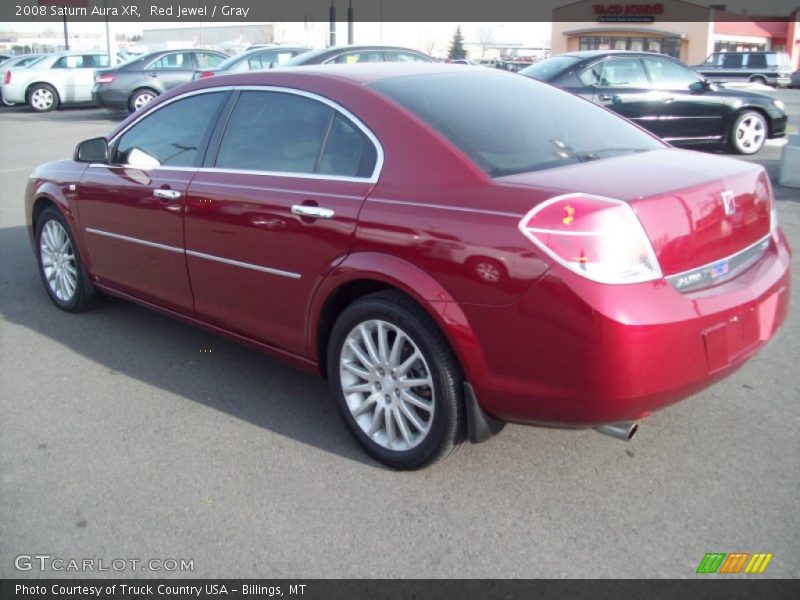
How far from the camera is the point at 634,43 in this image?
51.7 meters

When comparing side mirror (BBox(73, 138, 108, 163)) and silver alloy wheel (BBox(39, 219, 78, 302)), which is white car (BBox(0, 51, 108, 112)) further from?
side mirror (BBox(73, 138, 108, 163))

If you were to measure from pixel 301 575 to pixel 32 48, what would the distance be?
76.6m

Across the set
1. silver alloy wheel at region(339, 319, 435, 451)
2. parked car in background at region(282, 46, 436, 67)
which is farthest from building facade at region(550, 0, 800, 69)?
silver alloy wheel at region(339, 319, 435, 451)

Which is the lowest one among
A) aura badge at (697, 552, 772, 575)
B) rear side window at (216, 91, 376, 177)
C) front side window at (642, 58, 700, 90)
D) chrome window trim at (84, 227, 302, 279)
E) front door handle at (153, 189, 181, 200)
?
aura badge at (697, 552, 772, 575)

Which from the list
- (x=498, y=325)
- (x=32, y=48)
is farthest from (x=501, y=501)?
(x=32, y=48)

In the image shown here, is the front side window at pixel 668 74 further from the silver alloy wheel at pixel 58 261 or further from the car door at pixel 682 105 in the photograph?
the silver alloy wheel at pixel 58 261

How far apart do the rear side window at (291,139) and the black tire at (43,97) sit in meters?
20.5

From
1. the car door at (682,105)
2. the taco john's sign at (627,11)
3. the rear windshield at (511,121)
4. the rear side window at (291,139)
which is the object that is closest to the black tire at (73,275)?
the rear side window at (291,139)

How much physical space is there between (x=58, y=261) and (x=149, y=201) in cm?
154

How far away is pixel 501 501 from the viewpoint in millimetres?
3188

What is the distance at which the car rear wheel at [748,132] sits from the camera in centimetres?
1142

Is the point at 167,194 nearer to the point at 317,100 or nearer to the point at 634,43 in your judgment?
the point at 317,100

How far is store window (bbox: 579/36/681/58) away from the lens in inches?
2008

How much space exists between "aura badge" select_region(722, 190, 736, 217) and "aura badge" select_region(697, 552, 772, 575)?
1283 mm
